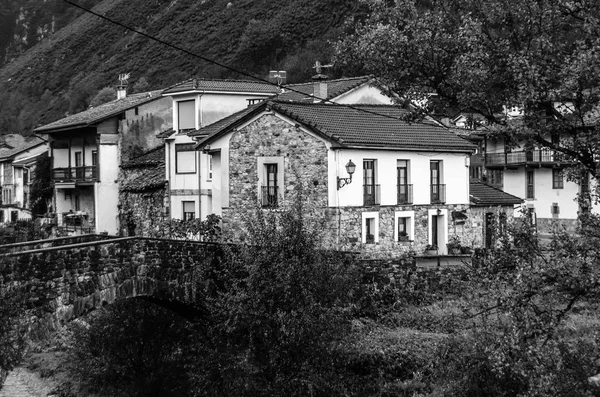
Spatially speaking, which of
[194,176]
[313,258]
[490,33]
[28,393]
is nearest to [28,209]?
[194,176]

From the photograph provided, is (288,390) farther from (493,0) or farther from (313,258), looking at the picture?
(493,0)

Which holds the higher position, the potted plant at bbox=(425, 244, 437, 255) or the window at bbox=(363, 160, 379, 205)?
the window at bbox=(363, 160, 379, 205)

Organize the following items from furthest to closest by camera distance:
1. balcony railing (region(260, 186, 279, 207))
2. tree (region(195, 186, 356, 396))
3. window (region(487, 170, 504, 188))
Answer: window (region(487, 170, 504, 188)) → balcony railing (region(260, 186, 279, 207)) → tree (region(195, 186, 356, 396))

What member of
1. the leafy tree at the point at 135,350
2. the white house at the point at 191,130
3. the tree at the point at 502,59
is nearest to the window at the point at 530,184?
the white house at the point at 191,130

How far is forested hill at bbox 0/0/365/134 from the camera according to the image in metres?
89.2

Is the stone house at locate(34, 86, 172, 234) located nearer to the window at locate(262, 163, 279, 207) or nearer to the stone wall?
the stone wall

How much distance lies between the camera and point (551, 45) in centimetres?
1351

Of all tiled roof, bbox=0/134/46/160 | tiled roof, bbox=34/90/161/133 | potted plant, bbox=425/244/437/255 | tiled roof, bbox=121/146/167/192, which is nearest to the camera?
potted plant, bbox=425/244/437/255

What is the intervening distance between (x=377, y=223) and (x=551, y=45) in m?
17.6

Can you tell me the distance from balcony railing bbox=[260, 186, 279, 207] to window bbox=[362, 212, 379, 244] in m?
3.17

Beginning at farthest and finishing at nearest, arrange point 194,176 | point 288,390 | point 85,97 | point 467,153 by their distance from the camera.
Result: point 85,97
point 194,176
point 467,153
point 288,390

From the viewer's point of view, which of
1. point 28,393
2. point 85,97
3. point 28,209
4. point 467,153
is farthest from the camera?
point 85,97

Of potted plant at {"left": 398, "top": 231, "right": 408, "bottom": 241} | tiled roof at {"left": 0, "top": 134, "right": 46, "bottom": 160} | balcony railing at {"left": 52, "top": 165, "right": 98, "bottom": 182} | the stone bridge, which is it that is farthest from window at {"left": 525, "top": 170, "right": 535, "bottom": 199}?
the stone bridge

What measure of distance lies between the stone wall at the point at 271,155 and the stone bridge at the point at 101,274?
6.78 m
